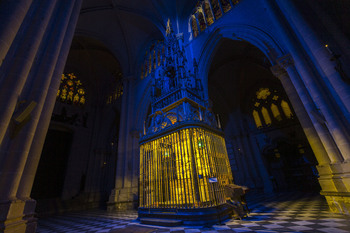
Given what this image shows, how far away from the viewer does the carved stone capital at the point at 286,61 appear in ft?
18.5

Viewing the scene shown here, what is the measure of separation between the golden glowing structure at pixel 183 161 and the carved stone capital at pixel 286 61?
3.45 m

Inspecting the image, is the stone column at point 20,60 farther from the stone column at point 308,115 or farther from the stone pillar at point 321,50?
the stone column at point 308,115

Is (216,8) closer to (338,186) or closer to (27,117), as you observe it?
(338,186)

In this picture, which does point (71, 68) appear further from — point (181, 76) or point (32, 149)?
point (32, 149)

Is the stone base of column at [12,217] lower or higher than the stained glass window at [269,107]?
lower

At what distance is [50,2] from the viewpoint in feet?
13.9

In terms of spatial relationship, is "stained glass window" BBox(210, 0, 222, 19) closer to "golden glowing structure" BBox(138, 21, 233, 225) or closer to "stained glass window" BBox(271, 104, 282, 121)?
"golden glowing structure" BBox(138, 21, 233, 225)

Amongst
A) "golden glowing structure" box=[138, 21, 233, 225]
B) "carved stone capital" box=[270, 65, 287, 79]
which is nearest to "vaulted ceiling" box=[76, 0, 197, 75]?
"golden glowing structure" box=[138, 21, 233, 225]

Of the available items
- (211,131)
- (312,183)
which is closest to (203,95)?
(211,131)

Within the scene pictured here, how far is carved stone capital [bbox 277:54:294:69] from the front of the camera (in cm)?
562

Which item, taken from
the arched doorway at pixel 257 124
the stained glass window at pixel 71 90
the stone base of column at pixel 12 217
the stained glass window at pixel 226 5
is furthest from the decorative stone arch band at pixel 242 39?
the stained glass window at pixel 71 90

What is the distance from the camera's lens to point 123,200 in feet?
32.0

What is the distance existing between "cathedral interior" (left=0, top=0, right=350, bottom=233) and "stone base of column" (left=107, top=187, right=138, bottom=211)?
0.24ft

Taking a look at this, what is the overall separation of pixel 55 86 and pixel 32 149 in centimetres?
200
